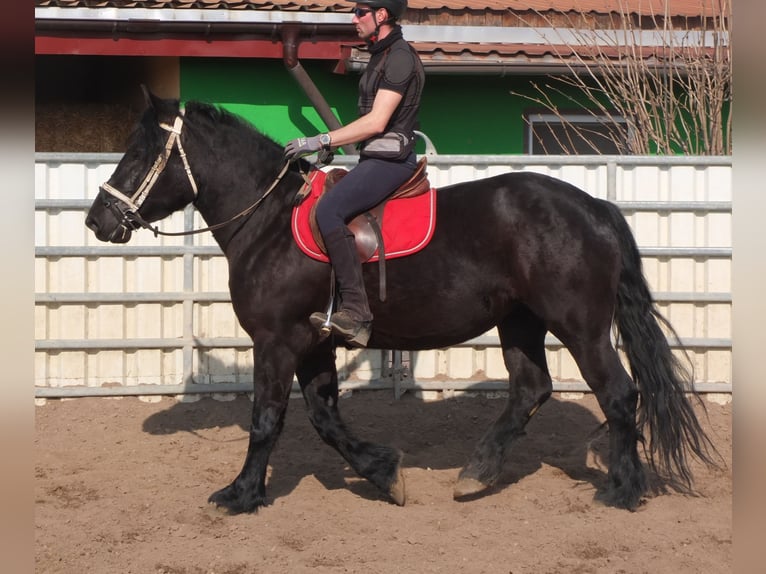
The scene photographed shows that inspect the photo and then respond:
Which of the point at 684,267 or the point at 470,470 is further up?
the point at 684,267

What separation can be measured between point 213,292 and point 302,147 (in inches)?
123

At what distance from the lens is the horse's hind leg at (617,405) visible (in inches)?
217

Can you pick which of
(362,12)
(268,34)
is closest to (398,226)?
(362,12)

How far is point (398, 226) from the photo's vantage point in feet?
18.3

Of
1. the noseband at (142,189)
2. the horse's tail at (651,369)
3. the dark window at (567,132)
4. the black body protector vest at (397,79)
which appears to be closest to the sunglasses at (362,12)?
the black body protector vest at (397,79)

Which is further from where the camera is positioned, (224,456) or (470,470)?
(224,456)

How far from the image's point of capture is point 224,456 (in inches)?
273

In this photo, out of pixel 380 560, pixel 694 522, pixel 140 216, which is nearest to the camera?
pixel 380 560

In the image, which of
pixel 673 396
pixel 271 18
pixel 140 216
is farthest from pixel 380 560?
pixel 271 18

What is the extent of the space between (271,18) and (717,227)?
17.7 ft

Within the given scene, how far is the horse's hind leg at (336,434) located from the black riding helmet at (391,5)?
2094 mm

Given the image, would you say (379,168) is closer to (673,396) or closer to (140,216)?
(140,216)

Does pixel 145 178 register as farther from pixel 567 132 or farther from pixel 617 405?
pixel 567 132

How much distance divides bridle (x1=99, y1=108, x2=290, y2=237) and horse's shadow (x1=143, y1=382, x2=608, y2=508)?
1904mm
